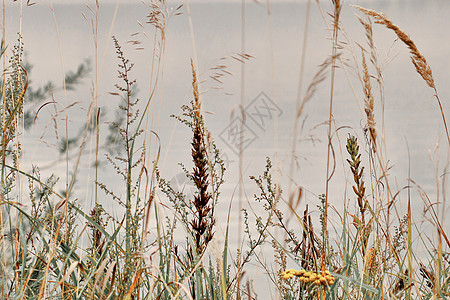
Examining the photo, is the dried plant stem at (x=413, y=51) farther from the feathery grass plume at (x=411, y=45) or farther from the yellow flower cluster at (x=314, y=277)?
the yellow flower cluster at (x=314, y=277)

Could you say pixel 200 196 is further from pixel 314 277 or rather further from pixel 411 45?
pixel 411 45

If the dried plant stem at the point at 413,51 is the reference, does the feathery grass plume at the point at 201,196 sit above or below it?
below

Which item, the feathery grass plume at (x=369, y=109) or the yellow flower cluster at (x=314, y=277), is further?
the feathery grass plume at (x=369, y=109)

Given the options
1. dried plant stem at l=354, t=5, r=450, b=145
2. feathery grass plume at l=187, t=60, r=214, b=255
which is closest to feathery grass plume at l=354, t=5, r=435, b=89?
dried plant stem at l=354, t=5, r=450, b=145

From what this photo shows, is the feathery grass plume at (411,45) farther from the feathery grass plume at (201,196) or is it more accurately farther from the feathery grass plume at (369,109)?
the feathery grass plume at (201,196)

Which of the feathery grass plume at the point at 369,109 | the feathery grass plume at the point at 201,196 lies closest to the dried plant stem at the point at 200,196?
the feathery grass plume at the point at 201,196

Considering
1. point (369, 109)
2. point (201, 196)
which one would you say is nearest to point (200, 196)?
point (201, 196)

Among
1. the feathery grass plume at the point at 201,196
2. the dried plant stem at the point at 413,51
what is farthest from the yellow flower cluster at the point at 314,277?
the dried plant stem at the point at 413,51

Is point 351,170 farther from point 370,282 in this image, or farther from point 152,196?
point 152,196

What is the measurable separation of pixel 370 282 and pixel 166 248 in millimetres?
900

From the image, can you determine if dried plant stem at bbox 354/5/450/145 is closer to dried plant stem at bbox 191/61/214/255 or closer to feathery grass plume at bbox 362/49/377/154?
feathery grass plume at bbox 362/49/377/154

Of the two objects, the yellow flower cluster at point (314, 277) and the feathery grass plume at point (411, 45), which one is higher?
the feathery grass plume at point (411, 45)

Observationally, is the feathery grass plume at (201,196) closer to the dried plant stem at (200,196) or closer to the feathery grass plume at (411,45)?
the dried plant stem at (200,196)

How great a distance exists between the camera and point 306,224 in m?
2.22
